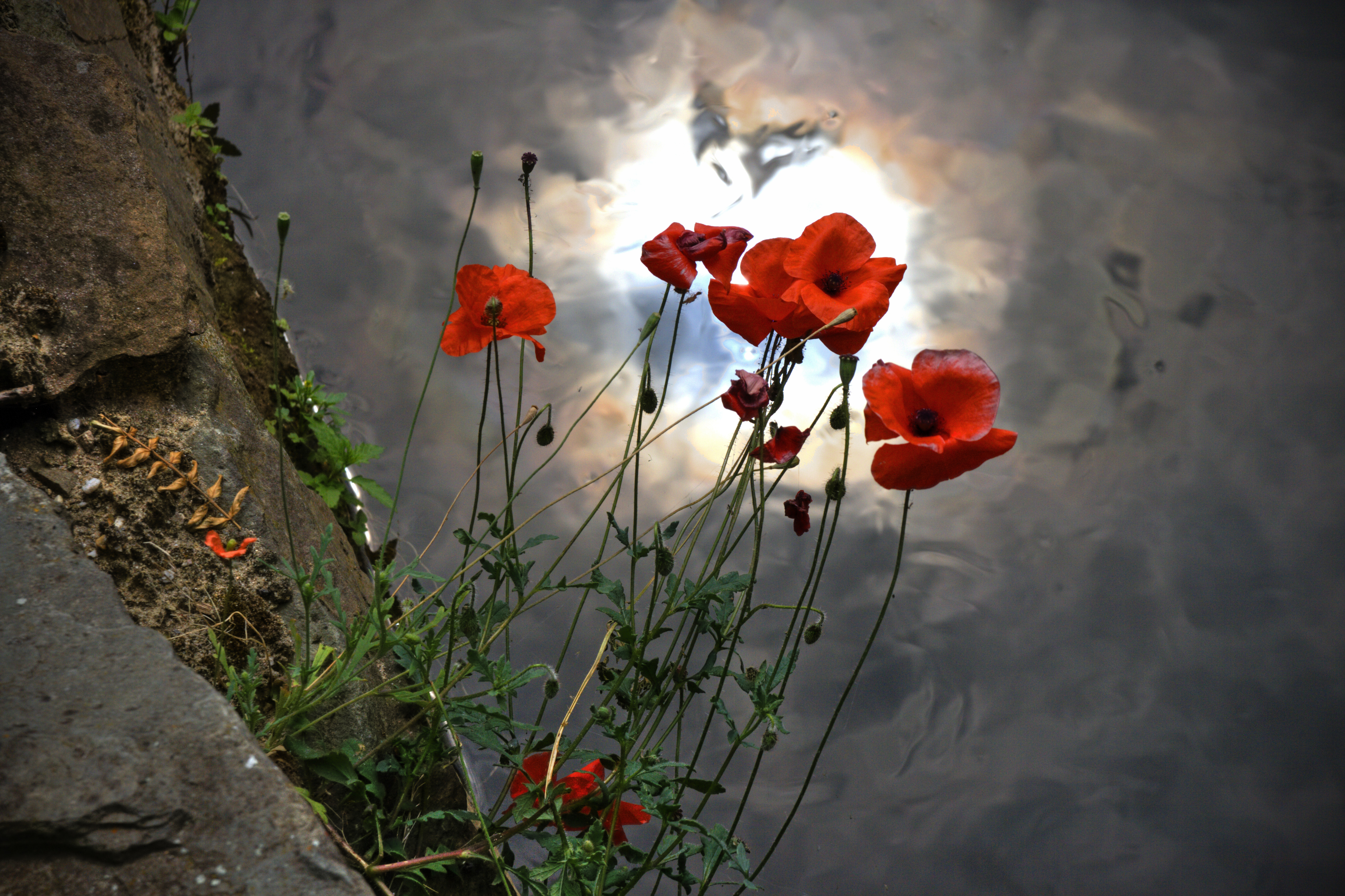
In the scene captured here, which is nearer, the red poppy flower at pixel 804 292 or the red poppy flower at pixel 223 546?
the red poppy flower at pixel 804 292

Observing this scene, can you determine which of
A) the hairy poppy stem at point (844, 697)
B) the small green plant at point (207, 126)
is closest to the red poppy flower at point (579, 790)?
the hairy poppy stem at point (844, 697)

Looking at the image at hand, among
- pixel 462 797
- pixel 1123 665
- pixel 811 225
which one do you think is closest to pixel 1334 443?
pixel 1123 665

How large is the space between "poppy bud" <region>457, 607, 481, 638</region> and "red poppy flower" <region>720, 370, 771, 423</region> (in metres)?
0.32

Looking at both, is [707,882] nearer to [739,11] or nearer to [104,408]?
[104,408]

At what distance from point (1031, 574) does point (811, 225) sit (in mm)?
962

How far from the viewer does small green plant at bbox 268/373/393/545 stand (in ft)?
4.70

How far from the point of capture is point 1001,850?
135cm

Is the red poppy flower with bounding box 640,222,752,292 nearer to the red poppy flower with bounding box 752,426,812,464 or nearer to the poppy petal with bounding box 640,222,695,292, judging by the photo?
the poppy petal with bounding box 640,222,695,292

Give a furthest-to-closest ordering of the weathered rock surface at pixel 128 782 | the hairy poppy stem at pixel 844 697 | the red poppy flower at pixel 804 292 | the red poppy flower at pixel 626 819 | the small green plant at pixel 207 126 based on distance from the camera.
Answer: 1. the small green plant at pixel 207 126
2. the red poppy flower at pixel 626 819
3. the red poppy flower at pixel 804 292
4. the hairy poppy stem at pixel 844 697
5. the weathered rock surface at pixel 128 782

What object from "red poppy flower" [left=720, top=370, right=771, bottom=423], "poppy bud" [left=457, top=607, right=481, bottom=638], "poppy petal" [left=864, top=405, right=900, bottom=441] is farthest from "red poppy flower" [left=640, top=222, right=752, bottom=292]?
"poppy bud" [left=457, top=607, right=481, bottom=638]

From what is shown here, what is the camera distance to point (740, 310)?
33.8 inches

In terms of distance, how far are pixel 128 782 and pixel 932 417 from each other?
69cm

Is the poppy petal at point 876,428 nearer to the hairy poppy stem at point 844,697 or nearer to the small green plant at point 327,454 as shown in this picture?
the hairy poppy stem at point 844,697

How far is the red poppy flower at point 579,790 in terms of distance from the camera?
34.0 inches
